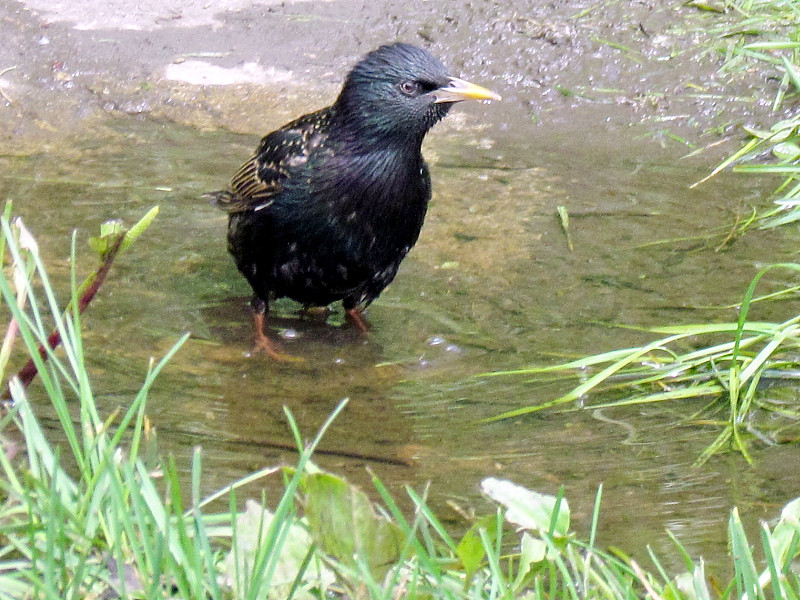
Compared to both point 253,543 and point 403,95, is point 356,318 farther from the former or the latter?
point 253,543

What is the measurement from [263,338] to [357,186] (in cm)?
71

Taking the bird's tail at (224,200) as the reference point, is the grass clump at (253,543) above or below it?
above

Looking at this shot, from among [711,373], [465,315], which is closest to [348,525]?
[711,373]

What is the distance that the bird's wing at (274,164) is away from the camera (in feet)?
14.5

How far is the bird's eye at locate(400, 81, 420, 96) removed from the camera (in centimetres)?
425

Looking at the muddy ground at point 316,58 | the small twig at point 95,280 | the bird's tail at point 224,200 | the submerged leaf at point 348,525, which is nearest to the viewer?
the submerged leaf at point 348,525

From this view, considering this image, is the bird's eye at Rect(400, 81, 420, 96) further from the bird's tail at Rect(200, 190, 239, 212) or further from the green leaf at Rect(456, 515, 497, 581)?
the green leaf at Rect(456, 515, 497, 581)

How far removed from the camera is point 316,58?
730 cm

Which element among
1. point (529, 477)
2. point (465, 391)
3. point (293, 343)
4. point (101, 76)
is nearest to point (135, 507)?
point (529, 477)

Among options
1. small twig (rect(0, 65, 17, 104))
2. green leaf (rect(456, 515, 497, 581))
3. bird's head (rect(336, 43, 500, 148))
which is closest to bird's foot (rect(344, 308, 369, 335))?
bird's head (rect(336, 43, 500, 148))

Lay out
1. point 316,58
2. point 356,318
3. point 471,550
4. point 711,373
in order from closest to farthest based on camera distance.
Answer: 1. point 471,550
2. point 711,373
3. point 356,318
4. point 316,58

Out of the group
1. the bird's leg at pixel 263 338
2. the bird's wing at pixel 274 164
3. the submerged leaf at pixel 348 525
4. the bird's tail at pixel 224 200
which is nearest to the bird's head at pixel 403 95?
the bird's wing at pixel 274 164

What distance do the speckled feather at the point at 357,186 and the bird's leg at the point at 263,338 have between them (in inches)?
8.5

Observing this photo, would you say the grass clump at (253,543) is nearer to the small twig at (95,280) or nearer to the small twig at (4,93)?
the small twig at (95,280)
